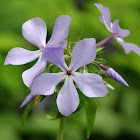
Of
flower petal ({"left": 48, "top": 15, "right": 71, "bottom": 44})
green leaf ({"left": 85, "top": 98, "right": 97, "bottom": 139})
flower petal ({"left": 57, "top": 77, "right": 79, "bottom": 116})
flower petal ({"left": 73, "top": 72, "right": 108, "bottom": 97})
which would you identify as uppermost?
flower petal ({"left": 48, "top": 15, "right": 71, "bottom": 44})

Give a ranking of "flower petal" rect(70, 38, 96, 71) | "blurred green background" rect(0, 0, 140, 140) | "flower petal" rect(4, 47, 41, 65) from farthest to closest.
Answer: "blurred green background" rect(0, 0, 140, 140) < "flower petal" rect(4, 47, 41, 65) < "flower petal" rect(70, 38, 96, 71)

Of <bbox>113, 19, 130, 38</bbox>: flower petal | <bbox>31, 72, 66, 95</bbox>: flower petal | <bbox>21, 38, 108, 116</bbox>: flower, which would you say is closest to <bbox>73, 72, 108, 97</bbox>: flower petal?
<bbox>21, 38, 108, 116</bbox>: flower

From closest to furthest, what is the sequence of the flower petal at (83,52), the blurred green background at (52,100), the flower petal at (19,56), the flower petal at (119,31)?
1. the flower petal at (83,52)
2. the flower petal at (19,56)
3. the flower petal at (119,31)
4. the blurred green background at (52,100)

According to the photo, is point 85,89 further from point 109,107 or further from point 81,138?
point 109,107

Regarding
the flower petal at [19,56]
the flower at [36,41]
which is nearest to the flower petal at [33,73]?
the flower at [36,41]

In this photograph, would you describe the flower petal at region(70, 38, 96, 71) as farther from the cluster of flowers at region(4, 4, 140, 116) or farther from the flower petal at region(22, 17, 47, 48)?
the flower petal at region(22, 17, 47, 48)

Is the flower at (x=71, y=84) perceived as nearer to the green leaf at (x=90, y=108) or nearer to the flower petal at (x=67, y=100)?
the flower petal at (x=67, y=100)

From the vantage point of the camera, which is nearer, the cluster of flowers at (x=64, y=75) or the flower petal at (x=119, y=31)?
the cluster of flowers at (x=64, y=75)

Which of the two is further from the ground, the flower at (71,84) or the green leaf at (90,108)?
the flower at (71,84)
